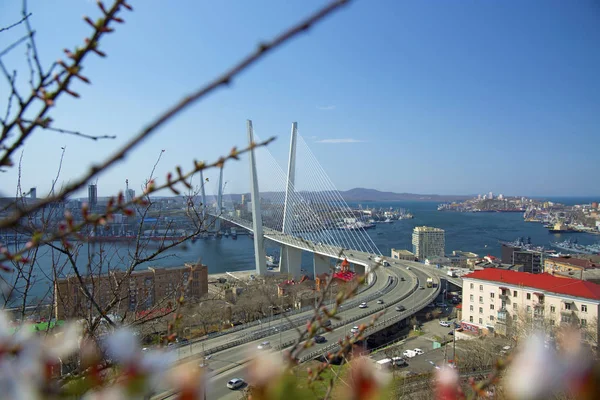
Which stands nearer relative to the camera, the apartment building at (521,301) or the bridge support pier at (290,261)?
the apartment building at (521,301)

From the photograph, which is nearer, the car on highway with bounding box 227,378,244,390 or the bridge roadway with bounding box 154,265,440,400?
the car on highway with bounding box 227,378,244,390

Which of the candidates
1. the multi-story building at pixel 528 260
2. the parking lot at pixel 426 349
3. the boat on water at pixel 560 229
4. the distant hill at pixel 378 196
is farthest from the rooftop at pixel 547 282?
the distant hill at pixel 378 196

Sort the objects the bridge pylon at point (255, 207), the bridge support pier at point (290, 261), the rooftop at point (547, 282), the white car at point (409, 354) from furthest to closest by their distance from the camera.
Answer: the bridge support pier at point (290, 261) < the bridge pylon at point (255, 207) < the rooftop at point (547, 282) < the white car at point (409, 354)

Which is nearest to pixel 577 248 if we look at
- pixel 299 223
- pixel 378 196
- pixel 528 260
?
pixel 528 260

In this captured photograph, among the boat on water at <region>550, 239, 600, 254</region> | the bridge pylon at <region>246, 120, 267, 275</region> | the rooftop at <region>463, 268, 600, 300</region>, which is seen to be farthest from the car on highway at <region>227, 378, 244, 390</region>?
the boat on water at <region>550, 239, 600, 254</region>

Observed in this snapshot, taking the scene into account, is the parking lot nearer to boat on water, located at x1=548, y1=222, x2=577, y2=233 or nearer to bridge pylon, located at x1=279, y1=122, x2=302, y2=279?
bridge pylon, located at x1=279, y1=122, x2=302, y2=279

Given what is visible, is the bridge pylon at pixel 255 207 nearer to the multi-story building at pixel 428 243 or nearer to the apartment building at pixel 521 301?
the apartment building at pixel 521 301

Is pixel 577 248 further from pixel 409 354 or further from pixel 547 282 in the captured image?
pixel 409 354

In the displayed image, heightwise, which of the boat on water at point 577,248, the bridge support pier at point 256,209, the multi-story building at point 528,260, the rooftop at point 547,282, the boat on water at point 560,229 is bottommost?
the boat on water at point 577,248
